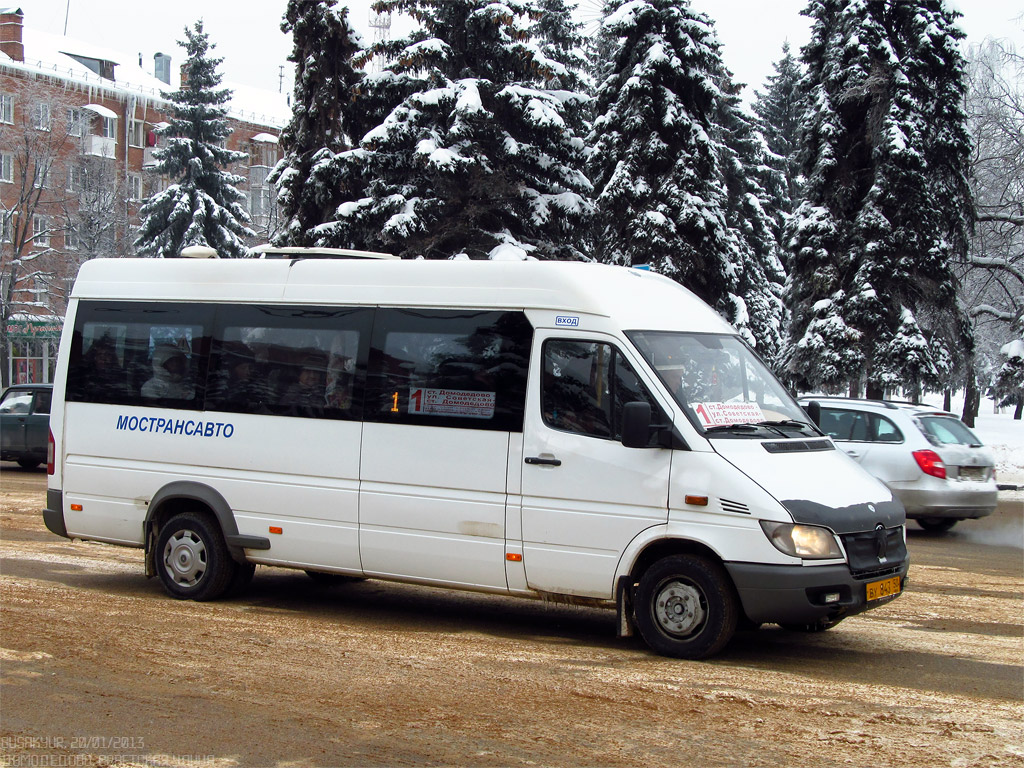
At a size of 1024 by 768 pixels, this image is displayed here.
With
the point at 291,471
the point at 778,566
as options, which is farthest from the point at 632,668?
the point at 291,471

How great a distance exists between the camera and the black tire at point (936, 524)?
15.6 meters

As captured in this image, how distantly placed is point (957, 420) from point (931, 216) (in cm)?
1296

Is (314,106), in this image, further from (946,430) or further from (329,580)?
(329,580)

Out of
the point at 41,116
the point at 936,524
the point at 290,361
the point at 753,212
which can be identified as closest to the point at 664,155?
the point at 936,524

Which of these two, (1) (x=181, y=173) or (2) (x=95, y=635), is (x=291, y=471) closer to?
(2) (x=95, y=635)

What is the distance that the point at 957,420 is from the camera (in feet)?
51.6

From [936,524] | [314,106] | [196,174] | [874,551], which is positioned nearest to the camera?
[874,551]

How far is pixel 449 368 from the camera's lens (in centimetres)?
855

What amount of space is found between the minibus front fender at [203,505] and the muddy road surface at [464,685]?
524 millimetres

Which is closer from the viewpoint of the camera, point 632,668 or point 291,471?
point 632,668

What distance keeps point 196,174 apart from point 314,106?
16887mm

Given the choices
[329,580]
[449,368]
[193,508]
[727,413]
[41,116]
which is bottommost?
[329,580]

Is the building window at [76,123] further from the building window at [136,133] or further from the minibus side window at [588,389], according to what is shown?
the minibus side window at [588,389]

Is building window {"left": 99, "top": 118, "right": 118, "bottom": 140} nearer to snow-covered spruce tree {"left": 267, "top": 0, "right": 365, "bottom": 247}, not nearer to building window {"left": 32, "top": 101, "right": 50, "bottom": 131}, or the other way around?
building window {"left": 32, "top": 101, "right": 50, "bottom": 131}
